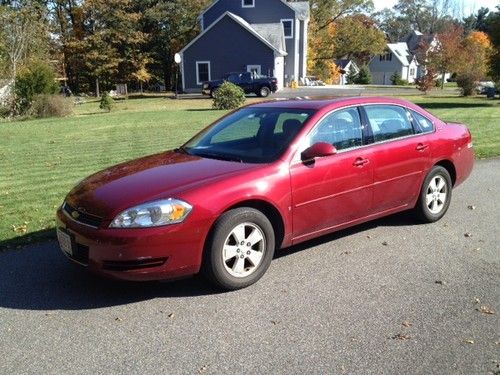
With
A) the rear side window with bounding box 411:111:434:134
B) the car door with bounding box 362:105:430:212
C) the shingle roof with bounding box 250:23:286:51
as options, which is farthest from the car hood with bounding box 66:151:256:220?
the shingle roof with bounding box 250:23:286:51

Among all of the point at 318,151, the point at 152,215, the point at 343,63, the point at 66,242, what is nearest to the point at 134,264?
the point at 152,215

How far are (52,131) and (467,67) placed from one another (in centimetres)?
4405

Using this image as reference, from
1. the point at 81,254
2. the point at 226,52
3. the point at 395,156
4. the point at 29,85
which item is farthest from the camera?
the point at 226,52

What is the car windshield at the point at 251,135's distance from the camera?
4.98 meters

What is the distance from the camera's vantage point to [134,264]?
4.05m

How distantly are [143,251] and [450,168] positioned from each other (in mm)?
4130

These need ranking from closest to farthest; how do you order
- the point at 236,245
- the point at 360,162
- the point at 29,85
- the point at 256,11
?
the point at 236,245 → the point at 360,162 → the point at 29,85 → the point at 256,11

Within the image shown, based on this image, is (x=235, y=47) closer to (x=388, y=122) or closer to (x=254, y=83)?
(x=254, y=83)

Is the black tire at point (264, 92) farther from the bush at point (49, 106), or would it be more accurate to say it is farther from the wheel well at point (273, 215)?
the wheel well at point (273, 215)

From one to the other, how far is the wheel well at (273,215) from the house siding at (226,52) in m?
40.5

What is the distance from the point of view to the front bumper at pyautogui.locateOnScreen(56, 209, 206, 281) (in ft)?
13.1

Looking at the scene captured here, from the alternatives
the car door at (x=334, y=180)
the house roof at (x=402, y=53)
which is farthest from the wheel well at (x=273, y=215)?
the house roof at (x=402, y=53)

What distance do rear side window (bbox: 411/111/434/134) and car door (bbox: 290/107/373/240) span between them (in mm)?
975

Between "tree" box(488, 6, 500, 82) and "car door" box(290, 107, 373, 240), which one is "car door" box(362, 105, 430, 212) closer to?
"car door" box(290, 107, 373, 240)
